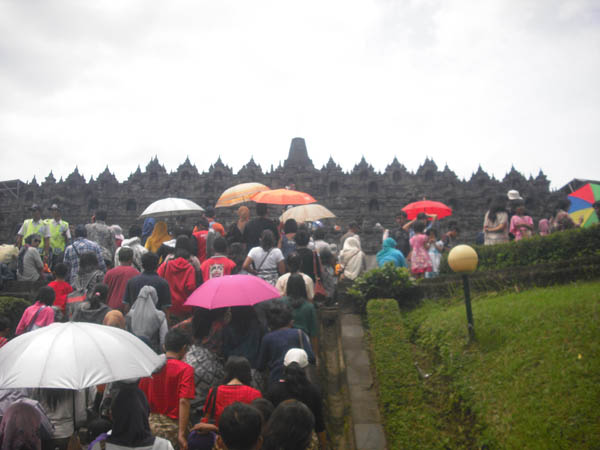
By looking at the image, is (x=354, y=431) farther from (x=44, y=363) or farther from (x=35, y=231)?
(x=35, y=231)

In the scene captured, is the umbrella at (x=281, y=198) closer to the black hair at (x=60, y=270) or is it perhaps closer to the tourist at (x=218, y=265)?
the tourist at (x=218, y=265)

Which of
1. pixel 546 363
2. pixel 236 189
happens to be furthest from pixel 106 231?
pixel 546 363

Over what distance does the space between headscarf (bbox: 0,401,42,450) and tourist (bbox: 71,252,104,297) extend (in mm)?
3497

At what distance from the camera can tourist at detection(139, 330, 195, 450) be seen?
466 cm

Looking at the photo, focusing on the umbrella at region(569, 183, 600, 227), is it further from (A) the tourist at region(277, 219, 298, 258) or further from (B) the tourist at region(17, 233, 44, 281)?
(B) the tourist at region(17, 233, 44, 281)

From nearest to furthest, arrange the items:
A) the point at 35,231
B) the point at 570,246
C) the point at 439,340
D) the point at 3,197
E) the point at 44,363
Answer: the point at 44,363
the point at 439,340
the point at 570,246
the point at 35,231
the point at 3,197

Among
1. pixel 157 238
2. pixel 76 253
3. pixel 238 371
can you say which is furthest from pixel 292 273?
pixel 157 238

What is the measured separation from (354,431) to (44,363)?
3.57 m

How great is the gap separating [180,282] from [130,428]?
3.85 metres

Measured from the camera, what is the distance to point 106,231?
1077 cm

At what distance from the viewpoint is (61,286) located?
26.5 feet

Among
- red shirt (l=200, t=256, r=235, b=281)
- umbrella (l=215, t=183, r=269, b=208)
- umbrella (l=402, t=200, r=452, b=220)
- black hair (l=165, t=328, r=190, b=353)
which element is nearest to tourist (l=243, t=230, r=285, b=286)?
red shirt (l=200, t=256, r=235, b=281)

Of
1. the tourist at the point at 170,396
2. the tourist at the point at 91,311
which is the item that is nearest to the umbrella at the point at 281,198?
the tourist at the point at 91,311

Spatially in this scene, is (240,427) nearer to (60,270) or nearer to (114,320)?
(114,320)
